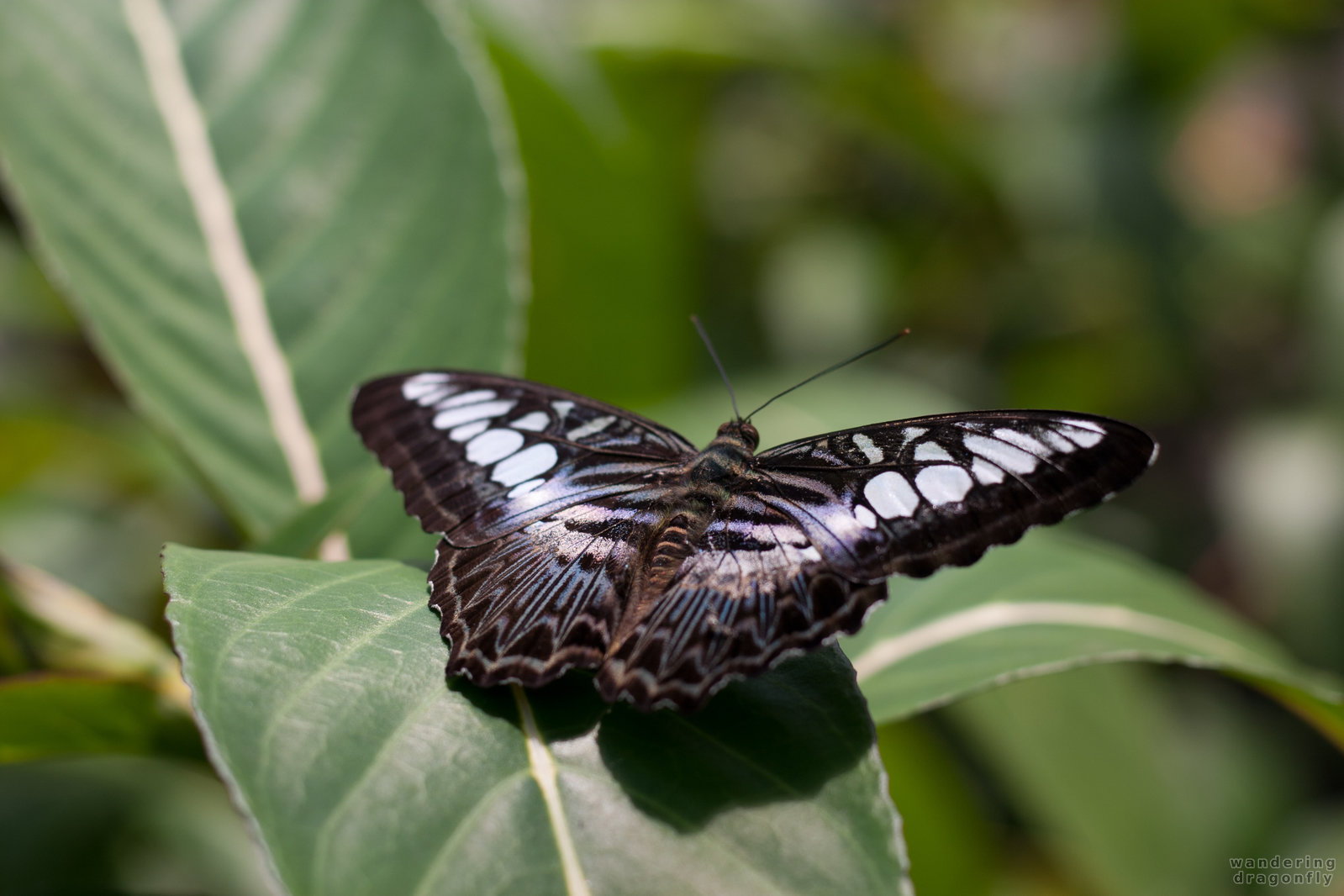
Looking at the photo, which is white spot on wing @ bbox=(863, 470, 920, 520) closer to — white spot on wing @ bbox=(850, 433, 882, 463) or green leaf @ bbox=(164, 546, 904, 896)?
white spot on wing @ bbox=(850, 433, 882, 463)

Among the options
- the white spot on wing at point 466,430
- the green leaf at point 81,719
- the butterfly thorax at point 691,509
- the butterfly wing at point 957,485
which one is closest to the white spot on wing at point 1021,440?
the butterfly wing at point 957,485

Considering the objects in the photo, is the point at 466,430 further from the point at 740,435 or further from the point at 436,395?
the point at 740,435

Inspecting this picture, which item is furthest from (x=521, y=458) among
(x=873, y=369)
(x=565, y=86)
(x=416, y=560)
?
(x=873, y=369)

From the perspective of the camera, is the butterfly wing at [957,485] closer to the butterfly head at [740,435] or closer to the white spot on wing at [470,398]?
the butterfly head at [740,435]

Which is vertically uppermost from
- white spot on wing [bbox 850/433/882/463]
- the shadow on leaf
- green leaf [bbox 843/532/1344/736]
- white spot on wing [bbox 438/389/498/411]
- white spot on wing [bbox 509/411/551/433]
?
white spot on wing [bbox 438/389/498/411]

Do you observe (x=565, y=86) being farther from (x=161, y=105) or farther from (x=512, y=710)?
(x=512, y=710)

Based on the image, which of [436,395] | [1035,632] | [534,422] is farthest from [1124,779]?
[436,395]

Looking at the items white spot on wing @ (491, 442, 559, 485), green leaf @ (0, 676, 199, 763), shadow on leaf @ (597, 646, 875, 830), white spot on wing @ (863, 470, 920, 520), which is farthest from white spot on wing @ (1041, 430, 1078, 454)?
green leaf @ (0, 676, 199, 763)
